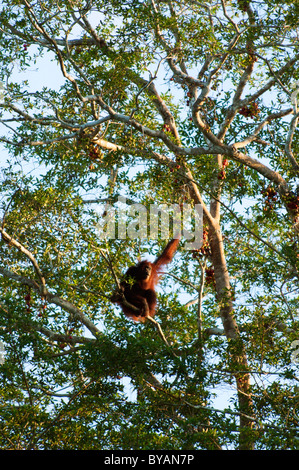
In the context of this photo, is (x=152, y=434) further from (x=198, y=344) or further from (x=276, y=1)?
(x=276, y=1)

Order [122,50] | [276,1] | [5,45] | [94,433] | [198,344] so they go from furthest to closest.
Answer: [5,45] → [122,50] → [276,1] → [198,344] → [94,433]

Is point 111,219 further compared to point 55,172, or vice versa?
point 55,172

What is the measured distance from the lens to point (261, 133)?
348 inches

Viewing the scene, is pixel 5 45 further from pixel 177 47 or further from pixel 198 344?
pixel 198 344

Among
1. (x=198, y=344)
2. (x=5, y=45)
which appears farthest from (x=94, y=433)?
(x=5, y=45)

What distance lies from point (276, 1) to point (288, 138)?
5.80 ft

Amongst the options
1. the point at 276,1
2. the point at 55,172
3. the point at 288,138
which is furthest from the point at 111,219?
the point at 276,1

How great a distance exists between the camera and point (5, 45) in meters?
8.97

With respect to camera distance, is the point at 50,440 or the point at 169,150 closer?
the point at 50,440

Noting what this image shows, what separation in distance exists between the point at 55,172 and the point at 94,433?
4.35 metres
